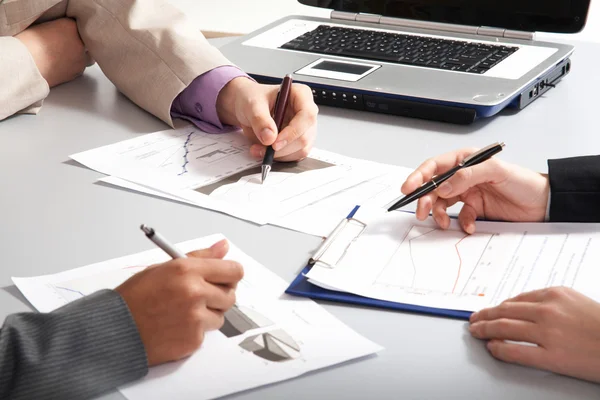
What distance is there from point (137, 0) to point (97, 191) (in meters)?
0.49

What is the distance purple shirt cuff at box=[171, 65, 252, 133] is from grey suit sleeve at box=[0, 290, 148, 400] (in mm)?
564

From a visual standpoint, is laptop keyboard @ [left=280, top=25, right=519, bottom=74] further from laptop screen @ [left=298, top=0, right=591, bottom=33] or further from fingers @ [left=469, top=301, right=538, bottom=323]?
fingers @ [left=469, top=301, right=538, bottom=323]

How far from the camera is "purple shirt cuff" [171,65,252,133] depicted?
1240 millimetres

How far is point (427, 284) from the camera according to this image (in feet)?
2.61

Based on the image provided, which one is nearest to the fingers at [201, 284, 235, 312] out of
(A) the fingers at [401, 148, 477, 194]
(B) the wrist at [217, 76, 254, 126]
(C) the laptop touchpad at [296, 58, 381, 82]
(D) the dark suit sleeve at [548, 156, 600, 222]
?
(A) the fingers at [401, 148, 477, 194]

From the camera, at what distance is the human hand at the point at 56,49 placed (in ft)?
4.47

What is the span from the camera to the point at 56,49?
1.38 m

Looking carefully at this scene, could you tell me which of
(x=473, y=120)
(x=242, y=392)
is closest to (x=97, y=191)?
(x=242, y=392)

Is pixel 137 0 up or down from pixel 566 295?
up

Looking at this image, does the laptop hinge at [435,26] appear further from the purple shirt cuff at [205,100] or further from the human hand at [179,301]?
the human hand at [179,301]

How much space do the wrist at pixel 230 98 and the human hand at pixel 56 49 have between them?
13.2 inches

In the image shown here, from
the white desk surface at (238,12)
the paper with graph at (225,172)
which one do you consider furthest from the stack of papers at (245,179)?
the white desk surface at (238,12)

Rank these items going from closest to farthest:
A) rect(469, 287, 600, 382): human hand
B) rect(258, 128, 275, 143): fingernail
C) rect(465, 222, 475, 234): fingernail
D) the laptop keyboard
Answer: rect(469, 287, 600, 382): human hand < rect(465, 222, 475, 234): fingernail < rect(258, 128, 275, 143): fingernail < the laptop keyboard

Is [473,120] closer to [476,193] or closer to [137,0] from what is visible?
[476,193]
